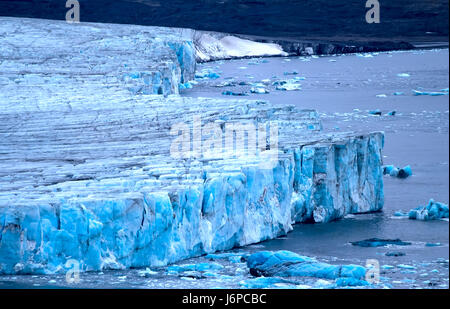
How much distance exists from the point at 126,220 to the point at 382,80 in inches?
905

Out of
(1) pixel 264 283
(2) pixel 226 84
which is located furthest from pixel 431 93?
(1) pixel 264 283

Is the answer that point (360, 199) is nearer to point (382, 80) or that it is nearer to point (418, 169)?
point (418, 169)

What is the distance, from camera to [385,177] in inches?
591

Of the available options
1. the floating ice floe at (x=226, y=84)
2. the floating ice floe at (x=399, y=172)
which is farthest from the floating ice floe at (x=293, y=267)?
the floating ice floe at (x=226, y=84)

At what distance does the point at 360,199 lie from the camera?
12.6 metres

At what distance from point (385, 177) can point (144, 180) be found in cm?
544

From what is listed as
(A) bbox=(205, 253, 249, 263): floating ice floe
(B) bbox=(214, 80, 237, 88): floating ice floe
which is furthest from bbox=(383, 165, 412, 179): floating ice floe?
(B) bbox=(214, 80, 237, 88): floating ice floe

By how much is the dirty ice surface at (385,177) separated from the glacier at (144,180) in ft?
0.74

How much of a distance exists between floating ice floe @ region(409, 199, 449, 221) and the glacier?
619mm

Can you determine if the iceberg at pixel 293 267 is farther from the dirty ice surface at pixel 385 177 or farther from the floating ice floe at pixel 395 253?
the floating ice floe at pixel 395 253

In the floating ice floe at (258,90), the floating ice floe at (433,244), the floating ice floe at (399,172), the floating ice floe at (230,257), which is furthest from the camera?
the floating ice floe at (258,90)

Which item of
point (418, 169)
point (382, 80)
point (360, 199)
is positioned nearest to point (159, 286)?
point (360, 199)

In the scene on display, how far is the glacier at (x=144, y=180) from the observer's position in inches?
374

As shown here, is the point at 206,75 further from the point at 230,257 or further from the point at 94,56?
the point at 230,257
